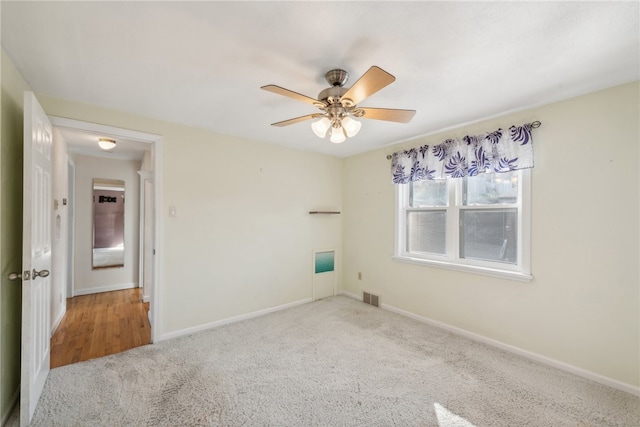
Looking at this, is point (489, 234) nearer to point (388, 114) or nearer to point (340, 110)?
point (388, 114)

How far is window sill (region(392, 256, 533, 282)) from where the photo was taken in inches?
101

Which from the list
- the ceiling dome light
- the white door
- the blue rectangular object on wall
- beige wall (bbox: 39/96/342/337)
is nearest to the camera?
the white door

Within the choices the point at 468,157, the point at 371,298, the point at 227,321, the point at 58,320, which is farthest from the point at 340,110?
the point at 58,320

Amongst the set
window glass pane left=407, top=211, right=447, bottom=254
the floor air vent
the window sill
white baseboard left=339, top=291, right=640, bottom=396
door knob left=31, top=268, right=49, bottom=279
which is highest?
window glass pane left=407, top=211, right=447, bottom=254

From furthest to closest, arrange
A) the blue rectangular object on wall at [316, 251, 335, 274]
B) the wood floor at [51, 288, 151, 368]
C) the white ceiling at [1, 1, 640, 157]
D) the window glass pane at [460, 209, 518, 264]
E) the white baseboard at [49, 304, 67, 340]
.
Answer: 1. the blue rectangular object on wall at [316, 251, 335, 274]
2. the white baseboard at [49, 304, 67, 340]
3. the window glass pane at [460, 209, 518, 264]
4. the wood floor at [51, 288, 151, 368]
5. the white ceiling at [1, 1, 640, 157]

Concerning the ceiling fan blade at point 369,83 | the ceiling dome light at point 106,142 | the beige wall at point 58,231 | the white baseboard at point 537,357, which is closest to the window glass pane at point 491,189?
the white baseboard at point 537,357

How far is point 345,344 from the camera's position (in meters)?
2.81

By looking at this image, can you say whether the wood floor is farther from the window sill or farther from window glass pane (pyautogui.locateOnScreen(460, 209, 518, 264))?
window glass pane (pyautogui.locateOnScreen(460, 209, 518, 264))

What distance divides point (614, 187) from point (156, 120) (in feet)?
13.6

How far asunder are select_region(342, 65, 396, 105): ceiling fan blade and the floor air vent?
2985mm

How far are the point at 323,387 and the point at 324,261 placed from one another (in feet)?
7.54

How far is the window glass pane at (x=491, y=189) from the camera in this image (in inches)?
108

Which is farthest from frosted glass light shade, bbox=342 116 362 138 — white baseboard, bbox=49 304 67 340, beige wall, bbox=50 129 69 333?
white baseboard, bbox=49 304 67 340

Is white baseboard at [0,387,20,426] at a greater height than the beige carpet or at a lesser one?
greater
